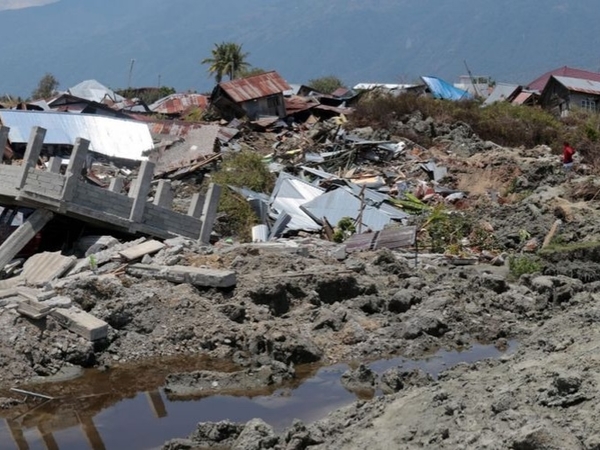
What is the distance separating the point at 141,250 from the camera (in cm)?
1452

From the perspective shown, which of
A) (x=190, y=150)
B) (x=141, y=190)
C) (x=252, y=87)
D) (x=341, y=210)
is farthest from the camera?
(x=252, y=87)

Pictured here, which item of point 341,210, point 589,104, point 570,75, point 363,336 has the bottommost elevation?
point 363,336

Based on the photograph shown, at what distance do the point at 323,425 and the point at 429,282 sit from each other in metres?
7.40

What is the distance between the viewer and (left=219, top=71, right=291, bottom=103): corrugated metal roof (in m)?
36.2

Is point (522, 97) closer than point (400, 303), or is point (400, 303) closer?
point (400, 303)

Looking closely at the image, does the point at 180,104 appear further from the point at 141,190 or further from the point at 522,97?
the point at 141,190

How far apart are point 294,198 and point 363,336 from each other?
954 centimetres

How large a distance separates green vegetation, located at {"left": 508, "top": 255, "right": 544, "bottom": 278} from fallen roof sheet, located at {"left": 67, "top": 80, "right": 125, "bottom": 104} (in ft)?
98.9

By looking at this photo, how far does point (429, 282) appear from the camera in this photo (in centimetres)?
1584

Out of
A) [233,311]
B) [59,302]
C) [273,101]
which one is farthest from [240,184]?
[273,101]

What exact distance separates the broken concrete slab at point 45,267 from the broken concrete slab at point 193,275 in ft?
3.42

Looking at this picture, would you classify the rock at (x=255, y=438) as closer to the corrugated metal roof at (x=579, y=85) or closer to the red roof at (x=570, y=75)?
the corrugated metal roof at (x=579, y=85)

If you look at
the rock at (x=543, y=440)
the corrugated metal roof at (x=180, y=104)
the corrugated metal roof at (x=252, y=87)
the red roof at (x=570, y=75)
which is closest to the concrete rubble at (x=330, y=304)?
the rock at (x=543, y=440)

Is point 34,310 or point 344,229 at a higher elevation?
point 344,229
